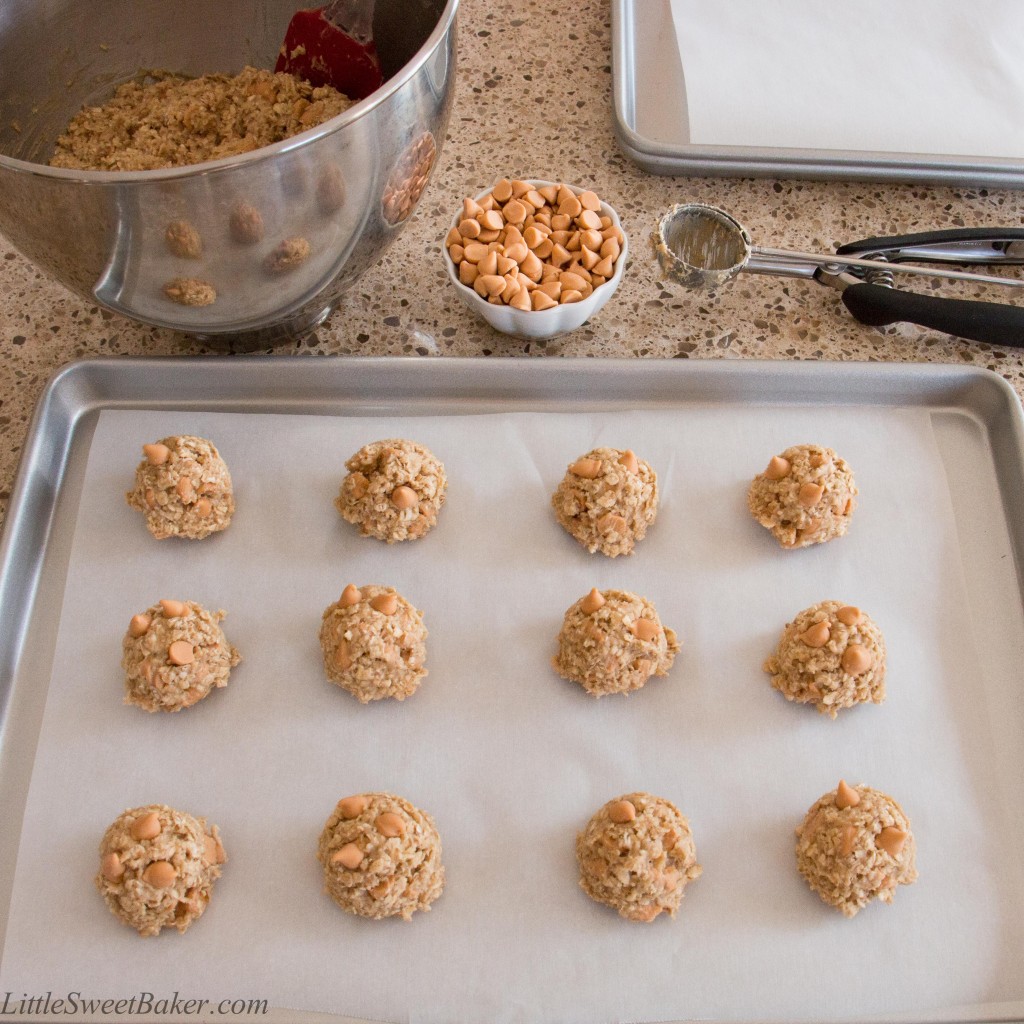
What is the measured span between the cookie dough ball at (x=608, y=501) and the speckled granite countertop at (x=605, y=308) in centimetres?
25

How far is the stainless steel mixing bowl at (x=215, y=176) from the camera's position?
1.00m

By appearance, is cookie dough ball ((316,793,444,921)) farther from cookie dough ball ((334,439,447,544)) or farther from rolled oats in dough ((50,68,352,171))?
rolled oats in dough ((50,68,352,171))

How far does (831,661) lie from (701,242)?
0.67 meters

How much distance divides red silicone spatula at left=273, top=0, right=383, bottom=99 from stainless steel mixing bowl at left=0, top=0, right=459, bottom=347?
0.09ft

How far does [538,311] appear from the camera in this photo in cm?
133

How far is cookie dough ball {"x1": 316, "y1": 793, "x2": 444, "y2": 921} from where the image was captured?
103 centimetres

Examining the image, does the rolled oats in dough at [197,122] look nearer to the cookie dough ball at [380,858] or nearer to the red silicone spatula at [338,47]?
the red silicone spatula at [338,47]

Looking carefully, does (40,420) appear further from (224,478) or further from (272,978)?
(272,978)

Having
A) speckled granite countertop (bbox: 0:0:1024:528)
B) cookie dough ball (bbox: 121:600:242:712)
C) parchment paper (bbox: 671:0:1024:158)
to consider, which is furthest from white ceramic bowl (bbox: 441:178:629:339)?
cookie dough ball (bbox: 121:600:242:712)

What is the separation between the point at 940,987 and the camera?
1.04 metres

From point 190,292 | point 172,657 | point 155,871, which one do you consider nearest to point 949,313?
point 190,292

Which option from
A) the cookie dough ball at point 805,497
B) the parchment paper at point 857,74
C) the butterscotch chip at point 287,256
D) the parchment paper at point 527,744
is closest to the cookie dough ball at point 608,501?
the parchment paper at point 527,744

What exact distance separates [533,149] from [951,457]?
84 cm

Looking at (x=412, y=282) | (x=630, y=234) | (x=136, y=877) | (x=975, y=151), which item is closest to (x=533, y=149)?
(x=630, y=234)
